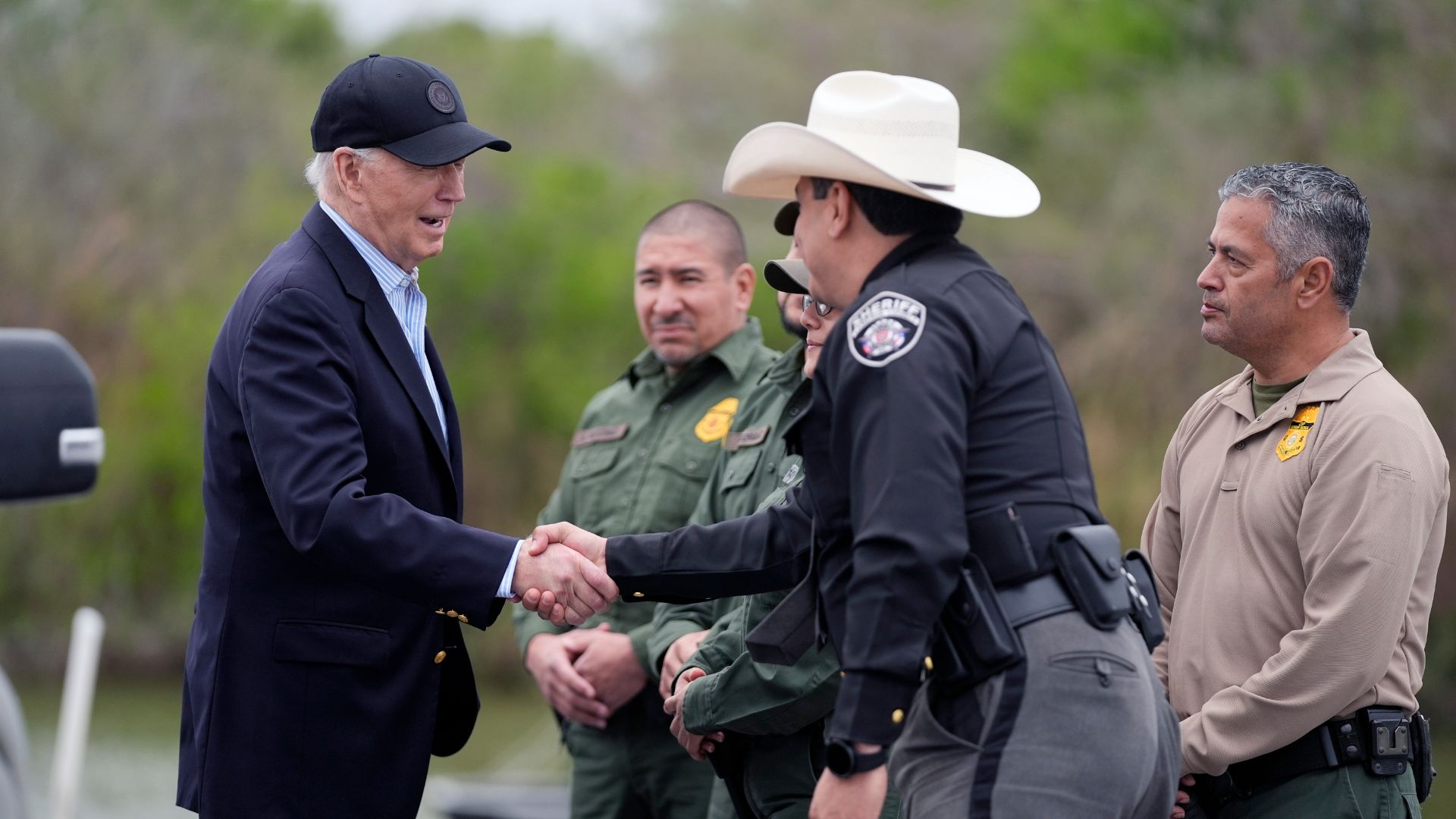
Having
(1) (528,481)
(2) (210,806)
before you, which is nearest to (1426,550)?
(2) (210,806)

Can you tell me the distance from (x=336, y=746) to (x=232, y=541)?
19.4 inches

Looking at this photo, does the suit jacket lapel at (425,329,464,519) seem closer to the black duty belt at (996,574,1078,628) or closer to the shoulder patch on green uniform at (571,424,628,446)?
the shoulder patch on green uniform at (571,424,628,446)

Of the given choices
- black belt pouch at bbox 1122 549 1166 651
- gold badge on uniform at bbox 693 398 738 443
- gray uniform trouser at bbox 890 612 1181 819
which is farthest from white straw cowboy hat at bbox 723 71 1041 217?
gold badge on uniform at bbox 693 398 738 443

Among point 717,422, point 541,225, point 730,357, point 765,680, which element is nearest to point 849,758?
point 765,680

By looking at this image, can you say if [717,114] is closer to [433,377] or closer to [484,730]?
[484,730]

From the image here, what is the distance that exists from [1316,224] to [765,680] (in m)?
1.60

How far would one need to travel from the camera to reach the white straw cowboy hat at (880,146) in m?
2.85

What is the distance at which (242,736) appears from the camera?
3240mm

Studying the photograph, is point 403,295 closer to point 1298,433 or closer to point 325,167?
point 325,167

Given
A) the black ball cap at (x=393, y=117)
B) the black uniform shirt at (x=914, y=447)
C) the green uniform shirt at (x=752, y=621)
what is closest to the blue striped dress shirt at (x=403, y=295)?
the black ball cap at (x=393, y=117)

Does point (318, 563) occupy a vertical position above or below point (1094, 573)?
below

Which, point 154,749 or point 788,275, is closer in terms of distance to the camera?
point 788,275

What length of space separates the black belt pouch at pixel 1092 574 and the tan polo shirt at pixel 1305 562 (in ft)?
2.32

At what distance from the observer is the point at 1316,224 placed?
343 centimetres
